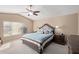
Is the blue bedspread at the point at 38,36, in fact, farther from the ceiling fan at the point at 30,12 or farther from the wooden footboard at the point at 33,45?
the ceiling fan at the point at 30,12

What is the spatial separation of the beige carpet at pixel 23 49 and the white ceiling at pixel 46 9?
0.49 meters

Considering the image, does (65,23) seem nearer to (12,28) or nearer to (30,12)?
(30,12)

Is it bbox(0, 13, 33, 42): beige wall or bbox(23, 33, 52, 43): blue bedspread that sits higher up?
bbox(0, 13, 33, 42): beige wall

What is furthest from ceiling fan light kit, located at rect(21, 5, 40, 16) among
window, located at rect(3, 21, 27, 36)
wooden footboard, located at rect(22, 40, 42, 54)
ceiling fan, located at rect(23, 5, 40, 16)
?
wooden footboard, located at rect(22, 40, 42, 54)

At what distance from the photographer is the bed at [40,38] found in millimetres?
1431

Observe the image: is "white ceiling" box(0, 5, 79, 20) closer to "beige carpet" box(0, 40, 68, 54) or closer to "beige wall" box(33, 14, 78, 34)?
"beige wall" box(33, 14, 78, 34)

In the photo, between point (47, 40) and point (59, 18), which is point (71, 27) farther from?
point (47, 40)

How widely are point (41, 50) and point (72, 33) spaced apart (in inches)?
22.5

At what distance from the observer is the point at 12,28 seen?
1462 millimetres

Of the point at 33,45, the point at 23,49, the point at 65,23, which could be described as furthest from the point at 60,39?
the point at 23,49

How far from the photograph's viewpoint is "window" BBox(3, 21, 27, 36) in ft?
4.71

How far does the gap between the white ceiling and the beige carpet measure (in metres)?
0.49

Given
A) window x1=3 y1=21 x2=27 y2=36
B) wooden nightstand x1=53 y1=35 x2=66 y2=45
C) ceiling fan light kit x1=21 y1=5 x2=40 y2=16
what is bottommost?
wooden nightstand x1=53 y1=35 x2=66 y2=45

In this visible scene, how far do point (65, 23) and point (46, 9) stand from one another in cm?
38
